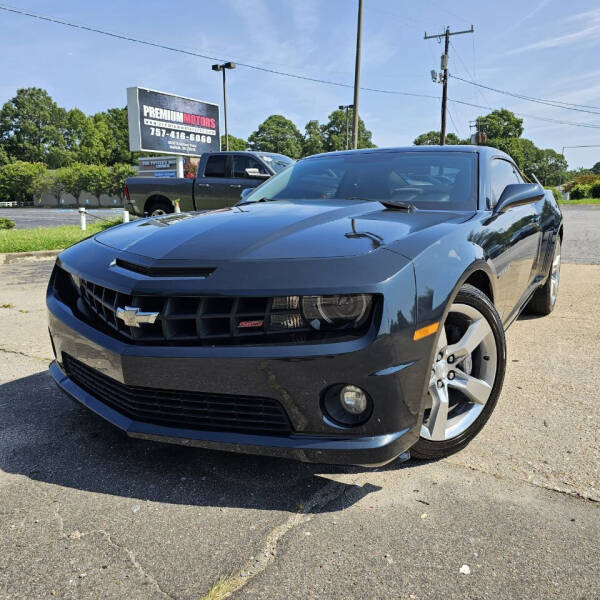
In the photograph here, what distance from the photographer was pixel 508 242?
9.54ft

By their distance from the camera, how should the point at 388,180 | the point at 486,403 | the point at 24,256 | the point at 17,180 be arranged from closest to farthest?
the point at 486,403
the point at 388,180
the point at 24,256
the point at 17,180

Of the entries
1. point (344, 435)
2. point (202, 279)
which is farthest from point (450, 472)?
point (202, 279)

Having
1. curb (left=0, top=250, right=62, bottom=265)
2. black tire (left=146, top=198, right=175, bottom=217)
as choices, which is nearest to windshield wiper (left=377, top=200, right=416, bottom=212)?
curb (left=0, top=250, right=62, bottom=265)

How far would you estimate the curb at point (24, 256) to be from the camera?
841 centimetres

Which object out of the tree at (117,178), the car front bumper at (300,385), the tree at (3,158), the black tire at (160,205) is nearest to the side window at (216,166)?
the black tire at (160,205)

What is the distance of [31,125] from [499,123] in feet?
256

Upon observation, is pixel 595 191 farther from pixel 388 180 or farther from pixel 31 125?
pixel 31 125

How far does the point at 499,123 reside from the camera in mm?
78062

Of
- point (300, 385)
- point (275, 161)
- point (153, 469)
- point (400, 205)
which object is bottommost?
point (153, 469)

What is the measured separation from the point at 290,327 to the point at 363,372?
0.93 ft

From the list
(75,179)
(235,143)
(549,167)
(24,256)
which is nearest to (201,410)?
(24,256)

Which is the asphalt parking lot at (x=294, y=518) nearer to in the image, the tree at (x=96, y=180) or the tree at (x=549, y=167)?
the tree at (x=96, y=180)

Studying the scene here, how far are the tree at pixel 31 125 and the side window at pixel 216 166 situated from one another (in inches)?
3481

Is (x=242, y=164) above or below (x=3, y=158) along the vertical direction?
below
